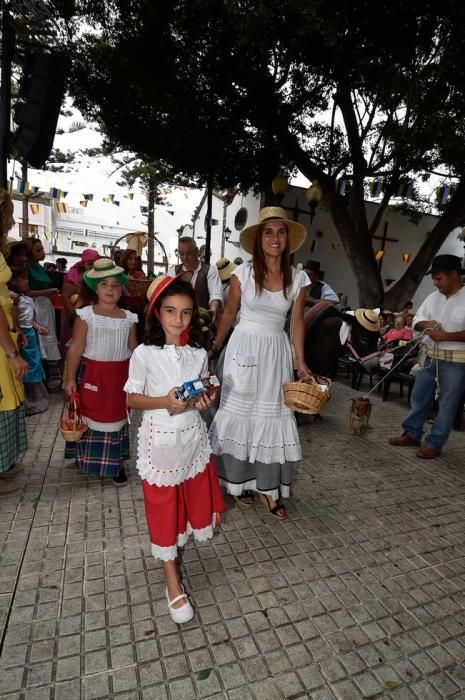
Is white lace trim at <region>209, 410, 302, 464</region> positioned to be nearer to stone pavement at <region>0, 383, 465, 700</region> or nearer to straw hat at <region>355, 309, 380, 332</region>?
stone pavement at <region>0, 383, 465, 700</region>

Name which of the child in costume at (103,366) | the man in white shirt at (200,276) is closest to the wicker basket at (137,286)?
the man in white shirt at (200,276)

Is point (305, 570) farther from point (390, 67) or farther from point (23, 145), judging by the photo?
point (390, 67)

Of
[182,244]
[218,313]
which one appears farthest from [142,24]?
[218,313]

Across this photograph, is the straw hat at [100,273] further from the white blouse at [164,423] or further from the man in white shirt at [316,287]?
the man in white shirt at [316,287]

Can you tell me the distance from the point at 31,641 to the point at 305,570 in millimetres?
1665

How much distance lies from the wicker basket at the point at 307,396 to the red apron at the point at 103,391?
59.0 inches

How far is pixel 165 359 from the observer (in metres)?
2.04

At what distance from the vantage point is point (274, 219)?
2.88 metres

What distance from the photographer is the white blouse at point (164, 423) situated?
6.51ft

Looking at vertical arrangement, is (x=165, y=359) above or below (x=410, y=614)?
above

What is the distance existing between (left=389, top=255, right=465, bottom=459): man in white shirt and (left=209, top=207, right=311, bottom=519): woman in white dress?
85.8 inches

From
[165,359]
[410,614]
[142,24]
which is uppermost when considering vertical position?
[142,24]

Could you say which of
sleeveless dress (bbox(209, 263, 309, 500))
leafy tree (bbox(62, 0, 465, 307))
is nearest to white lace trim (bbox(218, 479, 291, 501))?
sleeveless dress (bbox(209, 263, 309, 500))

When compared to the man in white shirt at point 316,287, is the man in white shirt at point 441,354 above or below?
below
